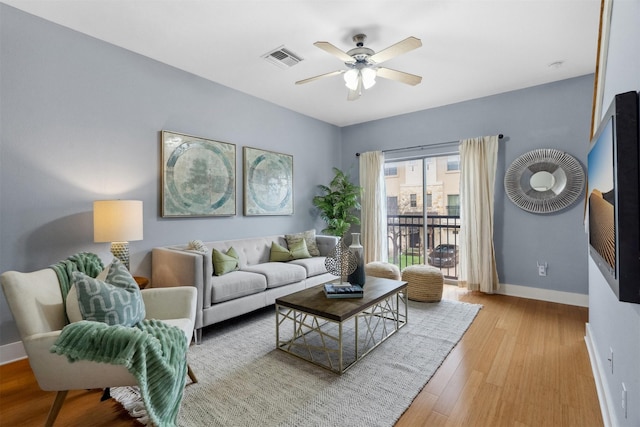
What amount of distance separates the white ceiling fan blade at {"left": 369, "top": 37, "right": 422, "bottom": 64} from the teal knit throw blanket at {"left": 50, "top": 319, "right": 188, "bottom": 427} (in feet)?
8.01

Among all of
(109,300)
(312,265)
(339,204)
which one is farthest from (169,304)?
(339,204)

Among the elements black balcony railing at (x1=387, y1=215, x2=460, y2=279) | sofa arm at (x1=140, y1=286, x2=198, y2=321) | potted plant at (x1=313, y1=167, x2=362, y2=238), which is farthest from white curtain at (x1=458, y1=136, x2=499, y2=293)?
sofa arm at (x1=140, y1=286, x2=198, y2=321)

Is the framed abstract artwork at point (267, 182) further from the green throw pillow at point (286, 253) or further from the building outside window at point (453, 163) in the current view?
the building outside window at point (453, 163)

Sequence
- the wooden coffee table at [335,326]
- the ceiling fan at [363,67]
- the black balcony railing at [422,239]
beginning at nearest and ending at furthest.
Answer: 1. the wooden coffee table at [335,326]
2. the ceiling fan at [363,67]
3. the black balcony railing at [422,239]

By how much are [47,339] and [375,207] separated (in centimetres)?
443

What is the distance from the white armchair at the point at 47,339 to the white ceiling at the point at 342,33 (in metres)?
2.05

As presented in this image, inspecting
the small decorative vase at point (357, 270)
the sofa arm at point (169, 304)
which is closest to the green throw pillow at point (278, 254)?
the small decorative vase at point (357, 270)

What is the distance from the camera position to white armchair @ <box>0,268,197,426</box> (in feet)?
4.60

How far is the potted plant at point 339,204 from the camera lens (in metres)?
4.94

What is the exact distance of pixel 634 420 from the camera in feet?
3.57

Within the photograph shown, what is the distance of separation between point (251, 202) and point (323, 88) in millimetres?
1746

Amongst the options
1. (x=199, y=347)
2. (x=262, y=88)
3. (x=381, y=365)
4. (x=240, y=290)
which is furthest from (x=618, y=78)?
(x=262, y=88)

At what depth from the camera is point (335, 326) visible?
114 inches

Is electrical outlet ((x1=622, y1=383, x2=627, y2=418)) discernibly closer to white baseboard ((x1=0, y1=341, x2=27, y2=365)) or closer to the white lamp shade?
the white lamp shade
